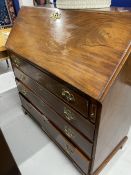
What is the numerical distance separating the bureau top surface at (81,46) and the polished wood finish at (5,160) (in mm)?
Result: 445

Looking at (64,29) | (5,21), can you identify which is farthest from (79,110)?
(5,21)

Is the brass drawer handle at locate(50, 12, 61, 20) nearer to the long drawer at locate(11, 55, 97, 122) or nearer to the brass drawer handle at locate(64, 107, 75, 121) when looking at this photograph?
the long drawer at locate(11, 55, 97, 122)

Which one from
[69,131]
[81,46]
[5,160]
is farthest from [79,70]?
[5,160]

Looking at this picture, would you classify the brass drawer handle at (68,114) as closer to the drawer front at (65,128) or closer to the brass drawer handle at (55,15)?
the drawer front at (65,128)

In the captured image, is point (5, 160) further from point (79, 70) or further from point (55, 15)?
point (55, 15)

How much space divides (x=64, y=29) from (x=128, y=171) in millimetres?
1141

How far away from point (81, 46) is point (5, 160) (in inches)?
29.2

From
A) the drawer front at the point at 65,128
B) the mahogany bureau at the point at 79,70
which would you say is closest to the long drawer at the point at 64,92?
the mahogany bureau at the point at 79,70

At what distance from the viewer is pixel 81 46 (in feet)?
2.67

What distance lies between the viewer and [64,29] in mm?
937

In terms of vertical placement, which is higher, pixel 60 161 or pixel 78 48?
pixel 78 48

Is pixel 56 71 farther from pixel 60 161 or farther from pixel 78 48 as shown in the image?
pixel 60 161

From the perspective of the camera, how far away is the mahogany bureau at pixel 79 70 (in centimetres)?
69

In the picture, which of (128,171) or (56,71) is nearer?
(56,71)
